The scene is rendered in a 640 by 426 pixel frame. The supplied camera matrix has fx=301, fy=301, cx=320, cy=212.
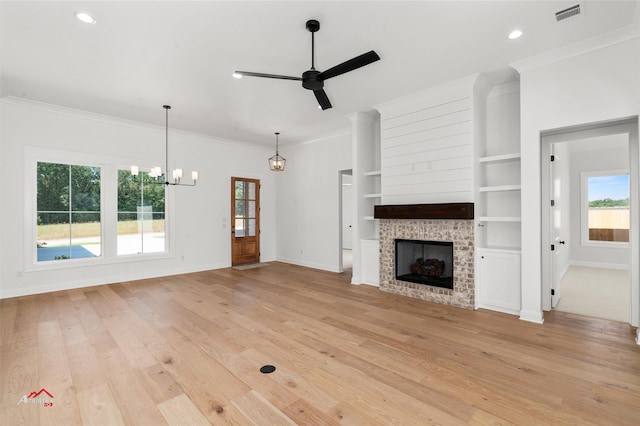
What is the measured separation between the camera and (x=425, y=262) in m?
4.77

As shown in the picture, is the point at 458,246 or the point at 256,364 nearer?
the point at 256,364

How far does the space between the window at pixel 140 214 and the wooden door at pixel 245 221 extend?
1663 mm

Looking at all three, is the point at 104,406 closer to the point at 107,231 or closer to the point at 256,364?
the point at 256,364

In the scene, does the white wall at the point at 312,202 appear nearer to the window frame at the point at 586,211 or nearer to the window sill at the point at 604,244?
the window frame at the point at 586,211

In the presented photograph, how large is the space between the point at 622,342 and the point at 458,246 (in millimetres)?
1836

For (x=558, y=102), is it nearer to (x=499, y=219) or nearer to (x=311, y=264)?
(x=499, y=219)

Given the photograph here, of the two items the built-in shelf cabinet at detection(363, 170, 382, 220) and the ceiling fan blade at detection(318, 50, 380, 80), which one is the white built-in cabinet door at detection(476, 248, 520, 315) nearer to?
the built-in shelf cabinet at detection(363, 170, 382, 220)

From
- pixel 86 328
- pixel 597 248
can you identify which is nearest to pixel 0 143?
pixel 86 328

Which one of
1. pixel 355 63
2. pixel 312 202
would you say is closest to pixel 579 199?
pixel 355 63

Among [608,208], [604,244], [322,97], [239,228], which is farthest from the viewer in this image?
[239,228]

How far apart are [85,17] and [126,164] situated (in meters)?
3.62

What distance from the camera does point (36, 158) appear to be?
16.3 ft

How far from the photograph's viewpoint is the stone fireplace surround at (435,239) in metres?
4.15

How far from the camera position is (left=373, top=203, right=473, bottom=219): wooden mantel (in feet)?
13.3
